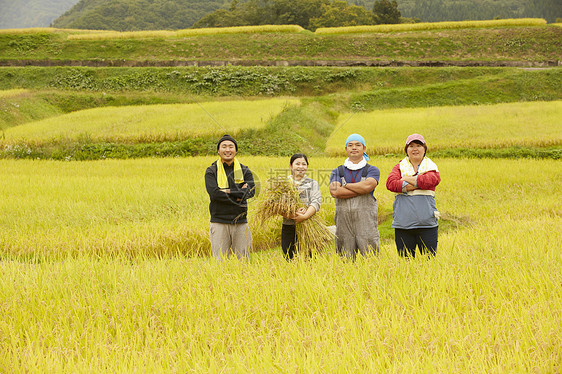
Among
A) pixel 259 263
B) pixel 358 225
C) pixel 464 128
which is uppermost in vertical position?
pixel 464 128

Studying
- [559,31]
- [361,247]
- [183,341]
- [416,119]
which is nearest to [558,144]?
[416,119]

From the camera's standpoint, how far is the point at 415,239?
4.33 metres

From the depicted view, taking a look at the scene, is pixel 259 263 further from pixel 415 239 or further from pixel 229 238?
pixel 415 239

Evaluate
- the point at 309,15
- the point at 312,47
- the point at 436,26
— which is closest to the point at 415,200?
the point at 312,47

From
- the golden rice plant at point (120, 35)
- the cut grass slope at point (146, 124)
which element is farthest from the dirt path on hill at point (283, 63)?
the cut grass slope at point (146, 124)

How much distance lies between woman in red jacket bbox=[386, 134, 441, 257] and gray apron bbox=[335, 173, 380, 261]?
0.85 ft

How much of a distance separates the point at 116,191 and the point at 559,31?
128ft

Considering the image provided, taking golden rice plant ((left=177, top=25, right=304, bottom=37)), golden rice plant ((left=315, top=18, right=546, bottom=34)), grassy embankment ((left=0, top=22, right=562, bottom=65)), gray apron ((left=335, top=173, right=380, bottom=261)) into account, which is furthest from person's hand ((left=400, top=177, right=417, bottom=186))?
golden rice plant ((left=177, top=25, right=304, bottom=37))

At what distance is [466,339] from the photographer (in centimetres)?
213

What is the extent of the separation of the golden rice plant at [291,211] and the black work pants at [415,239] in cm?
85

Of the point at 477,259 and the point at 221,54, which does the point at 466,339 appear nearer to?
the point at 477,259

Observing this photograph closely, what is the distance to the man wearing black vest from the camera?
15.4 ft

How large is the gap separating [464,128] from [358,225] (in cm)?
1544

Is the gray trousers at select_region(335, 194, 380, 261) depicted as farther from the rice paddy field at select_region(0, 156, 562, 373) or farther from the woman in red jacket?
the rice paddy field at select_region(0, 156, 562, 373)
